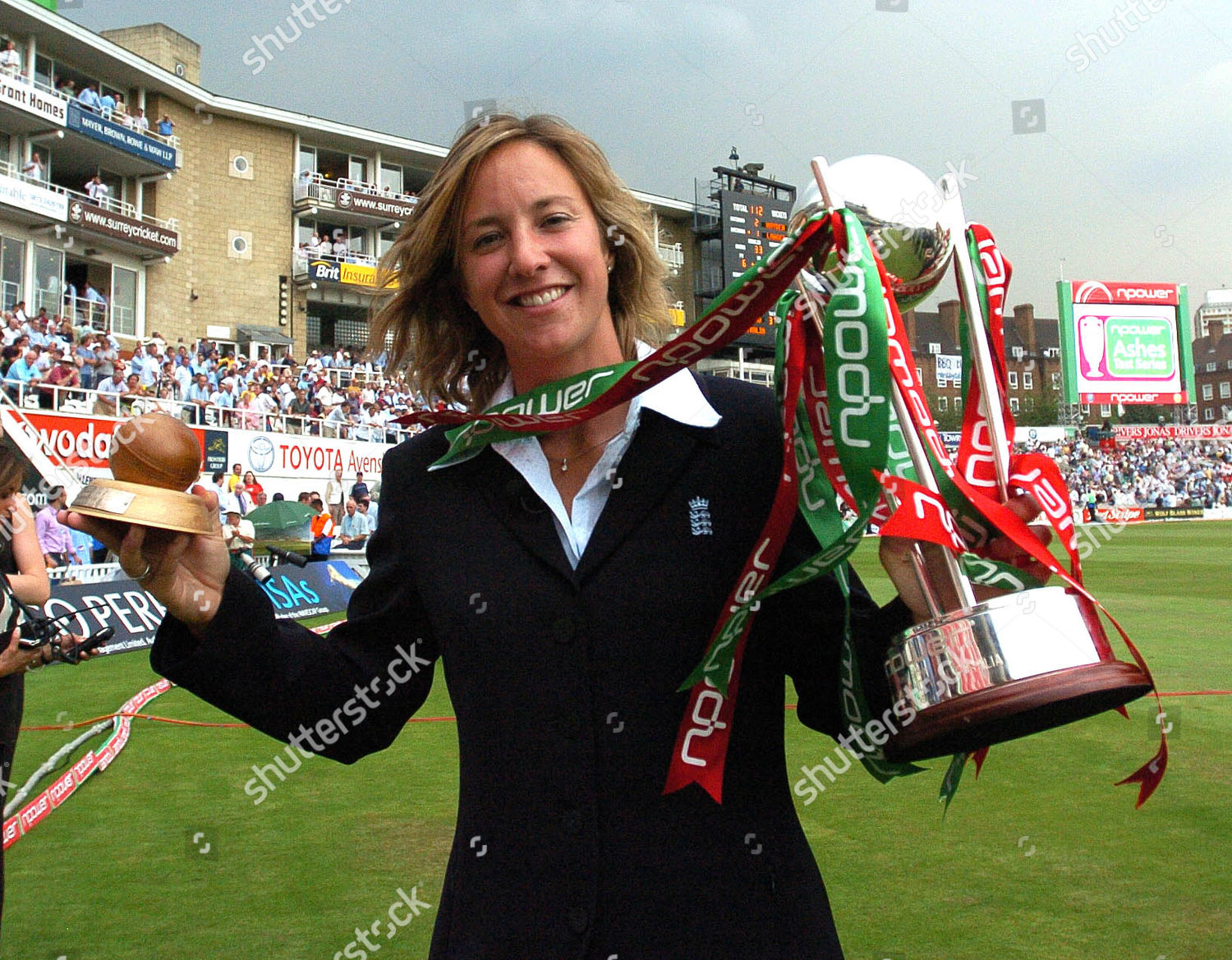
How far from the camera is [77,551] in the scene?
14000mm

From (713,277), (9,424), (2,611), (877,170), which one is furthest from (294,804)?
(713,277)

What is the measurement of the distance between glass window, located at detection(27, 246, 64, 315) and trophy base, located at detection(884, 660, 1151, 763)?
31.7 meters

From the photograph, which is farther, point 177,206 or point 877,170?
point 177,206

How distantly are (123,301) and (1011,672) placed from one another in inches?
1376

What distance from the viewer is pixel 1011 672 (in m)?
1.18

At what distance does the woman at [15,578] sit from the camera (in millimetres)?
3455

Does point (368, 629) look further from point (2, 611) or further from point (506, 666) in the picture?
point (2, 611)

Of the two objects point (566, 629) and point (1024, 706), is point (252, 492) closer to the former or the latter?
point (566, 629)

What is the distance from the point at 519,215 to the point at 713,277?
48370mm

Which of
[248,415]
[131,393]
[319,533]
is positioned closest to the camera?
[319,533]

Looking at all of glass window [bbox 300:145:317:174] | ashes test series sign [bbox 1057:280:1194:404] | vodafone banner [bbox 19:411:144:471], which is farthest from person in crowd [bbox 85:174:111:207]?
ashes test series sign [bbox 1057:280:1194:404]

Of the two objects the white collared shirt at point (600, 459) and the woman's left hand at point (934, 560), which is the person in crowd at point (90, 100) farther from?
the woman's left hand at point (934, 560)

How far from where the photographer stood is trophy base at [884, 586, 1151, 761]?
3.84ft

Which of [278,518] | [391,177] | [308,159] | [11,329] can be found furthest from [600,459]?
[391,177]
